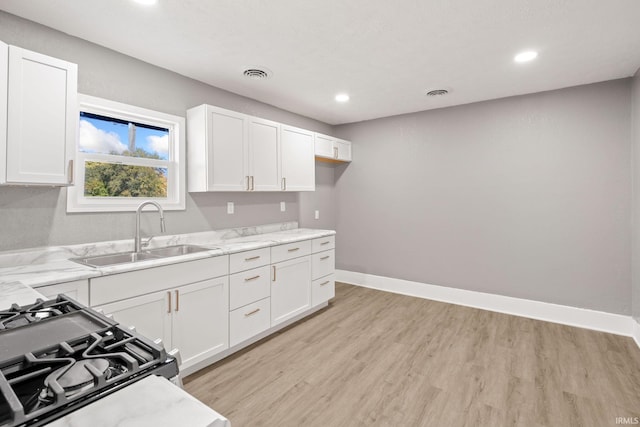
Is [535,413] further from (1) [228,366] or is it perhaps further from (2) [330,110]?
(2) [330,110]

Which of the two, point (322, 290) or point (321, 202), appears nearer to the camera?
point (322, 290)

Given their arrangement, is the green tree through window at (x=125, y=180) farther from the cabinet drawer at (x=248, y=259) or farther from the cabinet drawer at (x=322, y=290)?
the cabinet drawer at (x=322, y=290)

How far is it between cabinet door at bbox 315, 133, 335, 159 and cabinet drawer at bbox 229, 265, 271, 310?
191 centimetres

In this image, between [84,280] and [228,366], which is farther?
[228,366]

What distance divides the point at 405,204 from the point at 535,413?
9.27ft

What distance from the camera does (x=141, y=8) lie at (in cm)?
198

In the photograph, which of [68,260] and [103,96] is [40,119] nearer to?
[103,96]

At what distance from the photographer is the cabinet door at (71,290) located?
165cm

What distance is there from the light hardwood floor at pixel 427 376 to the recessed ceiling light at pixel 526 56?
2535 mm

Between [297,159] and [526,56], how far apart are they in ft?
8.01

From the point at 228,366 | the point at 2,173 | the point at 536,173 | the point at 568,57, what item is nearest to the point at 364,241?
the point at 536,173

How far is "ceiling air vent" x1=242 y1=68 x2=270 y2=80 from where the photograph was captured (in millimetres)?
2922

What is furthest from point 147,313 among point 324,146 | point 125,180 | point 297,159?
point 324,146

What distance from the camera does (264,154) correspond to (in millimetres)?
3414
